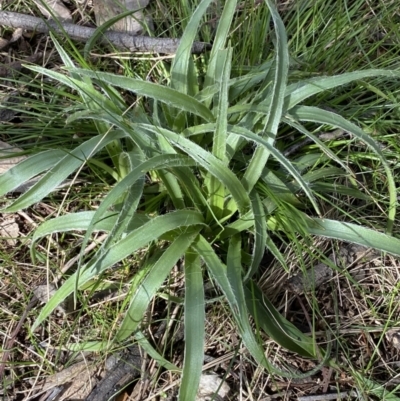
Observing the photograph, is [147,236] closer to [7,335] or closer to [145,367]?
[145,367]

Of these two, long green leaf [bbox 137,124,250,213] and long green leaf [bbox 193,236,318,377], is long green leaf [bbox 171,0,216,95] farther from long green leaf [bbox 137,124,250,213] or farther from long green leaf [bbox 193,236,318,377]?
long green leaf [bbox 193,236,318,377]

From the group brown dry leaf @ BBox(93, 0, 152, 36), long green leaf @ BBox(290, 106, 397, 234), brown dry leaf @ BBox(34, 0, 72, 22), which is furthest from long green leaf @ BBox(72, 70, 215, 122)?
brown dry leaf @ BBox(34, 0, 72, 22)

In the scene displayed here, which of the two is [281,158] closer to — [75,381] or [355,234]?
[355,234]

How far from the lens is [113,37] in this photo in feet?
4.71

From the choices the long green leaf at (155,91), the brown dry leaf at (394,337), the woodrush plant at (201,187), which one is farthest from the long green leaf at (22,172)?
the brown dry leaf at (394,337)

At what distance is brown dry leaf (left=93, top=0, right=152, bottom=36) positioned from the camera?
1.48m

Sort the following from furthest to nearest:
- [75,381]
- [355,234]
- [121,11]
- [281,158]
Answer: [121,11]
[75,381]
[355,234]
[281,158]

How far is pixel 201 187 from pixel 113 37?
0.55 metres

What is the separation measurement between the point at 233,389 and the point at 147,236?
438mm

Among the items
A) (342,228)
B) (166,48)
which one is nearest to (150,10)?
(166,48)

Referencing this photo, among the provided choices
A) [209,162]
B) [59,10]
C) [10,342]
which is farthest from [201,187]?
[59,10]

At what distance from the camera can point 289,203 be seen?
1.16 m

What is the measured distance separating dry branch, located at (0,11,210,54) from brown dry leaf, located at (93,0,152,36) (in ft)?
0.18

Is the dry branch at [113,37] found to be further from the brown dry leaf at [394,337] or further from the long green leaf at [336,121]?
the brown dry leaf at [394,337]
